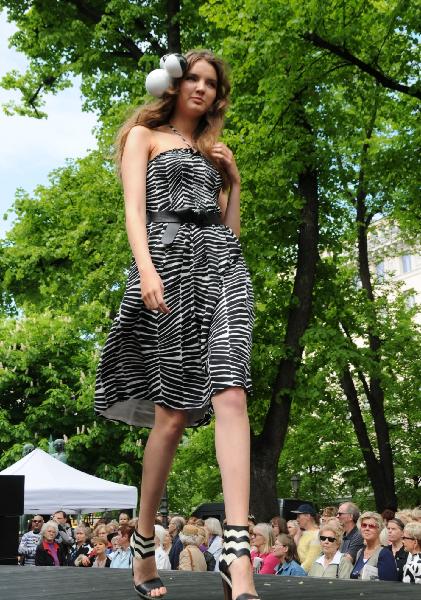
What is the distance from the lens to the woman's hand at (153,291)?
3.26 meters

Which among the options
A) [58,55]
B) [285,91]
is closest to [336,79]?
[285,91]

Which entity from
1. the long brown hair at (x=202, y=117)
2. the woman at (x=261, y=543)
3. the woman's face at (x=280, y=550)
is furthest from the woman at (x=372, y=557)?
the long brown hair at (x=202, y=117)

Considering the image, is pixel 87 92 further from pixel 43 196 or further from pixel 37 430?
pixel 37 430

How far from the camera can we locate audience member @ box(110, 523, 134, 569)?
10.8m

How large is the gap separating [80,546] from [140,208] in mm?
10394

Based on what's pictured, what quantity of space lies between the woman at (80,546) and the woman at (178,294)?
9.60 metres

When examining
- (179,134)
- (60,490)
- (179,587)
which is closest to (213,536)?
(60,490)

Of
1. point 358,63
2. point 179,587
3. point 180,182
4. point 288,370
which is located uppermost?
point 358,63

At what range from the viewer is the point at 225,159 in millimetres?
3703

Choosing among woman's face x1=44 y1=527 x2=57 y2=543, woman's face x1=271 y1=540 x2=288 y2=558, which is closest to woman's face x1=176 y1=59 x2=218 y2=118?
woman's face x1=271 y1=540 x2=288 y2=558

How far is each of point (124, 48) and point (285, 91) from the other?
5.47 m

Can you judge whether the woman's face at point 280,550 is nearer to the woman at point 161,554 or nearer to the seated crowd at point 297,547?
the seated crowd at point 297,547

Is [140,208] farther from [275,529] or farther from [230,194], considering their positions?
[275,529]

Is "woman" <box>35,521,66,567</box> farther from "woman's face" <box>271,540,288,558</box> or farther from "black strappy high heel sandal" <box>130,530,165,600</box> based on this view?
"black strappy high heel sandal" <box>130,530,165,600</box>
